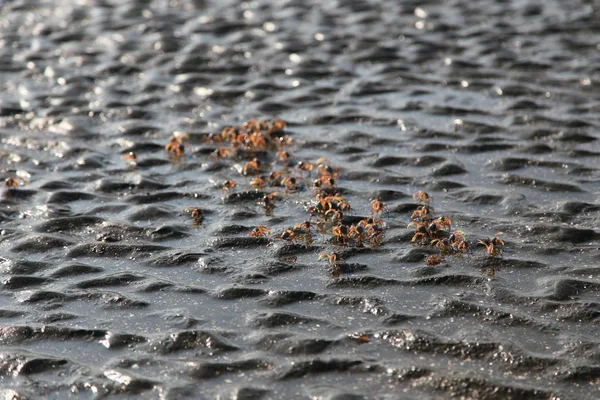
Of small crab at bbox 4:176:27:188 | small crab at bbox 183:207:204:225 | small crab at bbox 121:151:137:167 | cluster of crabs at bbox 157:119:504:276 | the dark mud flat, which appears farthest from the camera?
small crab at bbox 121:151:137:167

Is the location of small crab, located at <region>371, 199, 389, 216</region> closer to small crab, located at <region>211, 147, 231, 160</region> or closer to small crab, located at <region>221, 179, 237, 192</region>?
small crab, located at <region>221, 179, 237, 192</region>

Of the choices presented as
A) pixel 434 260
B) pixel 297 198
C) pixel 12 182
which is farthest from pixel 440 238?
pixel 12 182

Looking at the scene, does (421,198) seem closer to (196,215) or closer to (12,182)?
(196,215)

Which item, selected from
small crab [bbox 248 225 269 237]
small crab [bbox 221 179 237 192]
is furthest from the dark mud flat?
small crab [bbox 248 225 269 237]

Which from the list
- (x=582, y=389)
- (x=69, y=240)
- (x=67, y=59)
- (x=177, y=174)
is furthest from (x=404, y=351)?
(x=67, y=59)

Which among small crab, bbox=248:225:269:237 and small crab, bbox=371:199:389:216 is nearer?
small crab, bbox=248:225:269:237

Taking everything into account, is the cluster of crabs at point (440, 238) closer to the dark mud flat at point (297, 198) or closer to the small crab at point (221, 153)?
the dark mud flat at point (297, 198)
